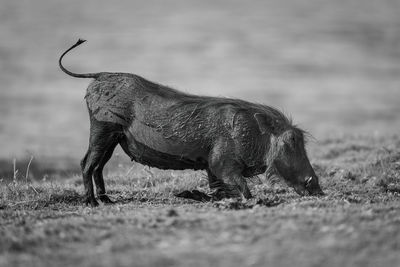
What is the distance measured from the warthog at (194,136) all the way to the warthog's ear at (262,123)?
0.4 inches

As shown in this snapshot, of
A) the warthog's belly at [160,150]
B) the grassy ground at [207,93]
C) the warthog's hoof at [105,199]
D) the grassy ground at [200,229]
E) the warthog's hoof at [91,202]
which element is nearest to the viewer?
the grassy ground at [200,229]

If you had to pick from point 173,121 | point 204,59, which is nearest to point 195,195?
point 173,121

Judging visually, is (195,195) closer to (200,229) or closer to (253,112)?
(253,112)

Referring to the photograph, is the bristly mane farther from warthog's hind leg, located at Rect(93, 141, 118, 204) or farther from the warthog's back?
warthog's hind leg, located at Rect(93, 141, 118, 204)

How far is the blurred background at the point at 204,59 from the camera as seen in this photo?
30125mm

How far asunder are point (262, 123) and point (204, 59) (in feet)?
189

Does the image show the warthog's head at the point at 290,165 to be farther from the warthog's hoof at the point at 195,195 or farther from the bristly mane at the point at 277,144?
the warthog's hoof at the point at 195,195

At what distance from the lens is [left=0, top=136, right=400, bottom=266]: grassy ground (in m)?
4.96

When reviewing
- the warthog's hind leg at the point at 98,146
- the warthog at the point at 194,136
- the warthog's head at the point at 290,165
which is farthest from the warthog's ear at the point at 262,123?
the warthog's hind leg at the point at 98,146

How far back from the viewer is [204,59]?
214 ft

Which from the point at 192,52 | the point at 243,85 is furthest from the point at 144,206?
the point at 192,52

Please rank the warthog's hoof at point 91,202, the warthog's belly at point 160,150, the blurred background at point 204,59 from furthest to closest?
1. the blurred background at point 204,59
2. the warthog's belly at point 160,150
3. the warthog's hoof at point 91,202

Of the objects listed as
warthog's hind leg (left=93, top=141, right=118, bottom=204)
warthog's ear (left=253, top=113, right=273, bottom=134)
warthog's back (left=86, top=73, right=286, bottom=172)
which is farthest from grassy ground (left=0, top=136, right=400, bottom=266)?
warthog's ear (left=253, top=113, right=273, bottom=134)

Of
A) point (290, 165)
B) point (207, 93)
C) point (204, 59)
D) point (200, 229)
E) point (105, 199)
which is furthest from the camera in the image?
point (204, 59)
